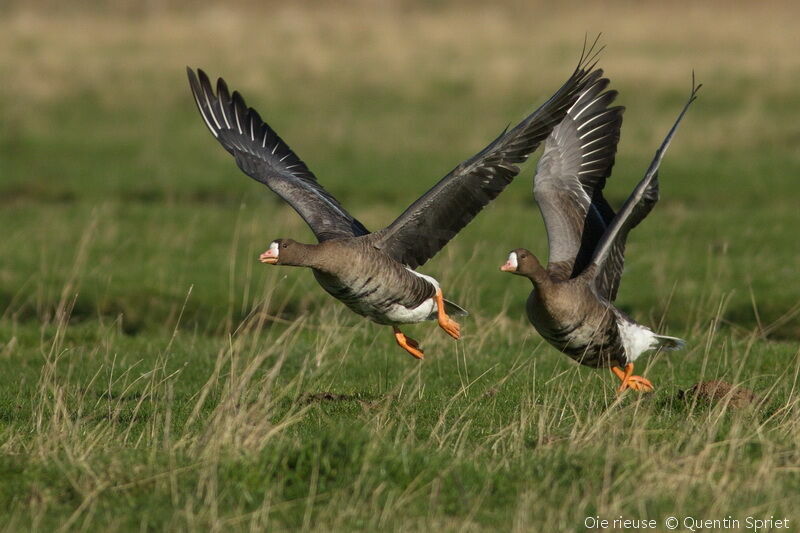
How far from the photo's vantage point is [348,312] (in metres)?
10.8

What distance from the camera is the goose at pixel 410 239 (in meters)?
7.82

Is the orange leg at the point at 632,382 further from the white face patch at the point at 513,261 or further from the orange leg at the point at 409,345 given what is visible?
the orange leg at the point at 409,345

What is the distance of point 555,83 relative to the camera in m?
26.1

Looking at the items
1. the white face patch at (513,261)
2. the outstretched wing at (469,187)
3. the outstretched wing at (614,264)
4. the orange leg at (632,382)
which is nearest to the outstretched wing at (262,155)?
the outstretched wing at (469,187)

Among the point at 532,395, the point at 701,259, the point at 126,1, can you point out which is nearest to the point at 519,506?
the point at 532,395

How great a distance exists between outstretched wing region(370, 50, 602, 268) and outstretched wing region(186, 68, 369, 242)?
625 millimetres

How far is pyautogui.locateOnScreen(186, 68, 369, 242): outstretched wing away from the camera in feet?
30.8

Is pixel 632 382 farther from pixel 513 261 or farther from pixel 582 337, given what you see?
pixel 513 261

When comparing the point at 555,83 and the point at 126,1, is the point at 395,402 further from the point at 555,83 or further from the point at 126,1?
the point at 126,1

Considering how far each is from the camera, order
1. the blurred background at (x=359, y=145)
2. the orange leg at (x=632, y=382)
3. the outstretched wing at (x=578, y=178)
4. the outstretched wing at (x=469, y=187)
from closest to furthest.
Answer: the outstretched wing at (x=469, y=187) → the orange leg at (x=632, y=382) → the outstretched wing at (x=578, y=178) → the blurred background at (x=359, y=145)

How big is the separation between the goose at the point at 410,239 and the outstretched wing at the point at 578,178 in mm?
662

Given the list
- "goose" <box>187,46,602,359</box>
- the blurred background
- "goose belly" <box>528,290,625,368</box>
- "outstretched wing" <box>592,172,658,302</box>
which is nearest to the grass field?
the blurred background

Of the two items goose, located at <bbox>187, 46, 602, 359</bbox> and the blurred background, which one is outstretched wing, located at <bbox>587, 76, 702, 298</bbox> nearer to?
goose, located at <bbox>187, 46, 602, 359</bbox>

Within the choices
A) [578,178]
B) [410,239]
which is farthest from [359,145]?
[410,239]
